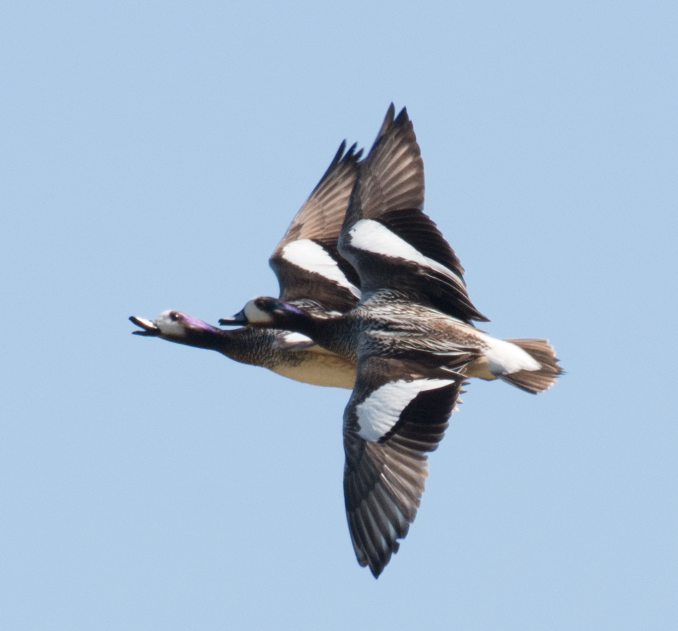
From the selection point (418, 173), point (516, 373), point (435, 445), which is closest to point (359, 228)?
point (418, 173)

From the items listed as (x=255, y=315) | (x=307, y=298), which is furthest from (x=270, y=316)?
(x=307, y=298)

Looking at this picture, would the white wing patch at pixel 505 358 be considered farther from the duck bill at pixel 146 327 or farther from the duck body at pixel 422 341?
the duck bill at pixel 146 327

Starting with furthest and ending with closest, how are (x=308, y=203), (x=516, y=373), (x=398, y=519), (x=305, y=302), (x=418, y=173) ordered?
(x=308, y=203)
(x=305, y=302)
(x=418, y=173)
(x=516, y=373)
(x=398, y=519)

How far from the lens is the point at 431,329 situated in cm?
1091

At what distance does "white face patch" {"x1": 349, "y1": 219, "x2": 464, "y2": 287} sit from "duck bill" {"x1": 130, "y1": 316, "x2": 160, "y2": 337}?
2.10 m

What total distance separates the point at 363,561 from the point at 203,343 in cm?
374

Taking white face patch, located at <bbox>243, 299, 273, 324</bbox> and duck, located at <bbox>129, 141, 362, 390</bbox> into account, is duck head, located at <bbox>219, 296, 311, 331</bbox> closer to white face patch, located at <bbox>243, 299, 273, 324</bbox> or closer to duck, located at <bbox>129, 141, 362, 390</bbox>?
white face patch, located at <bbox>243, 299, 273, 324</bbox>

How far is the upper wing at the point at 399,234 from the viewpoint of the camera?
11422 millimetres

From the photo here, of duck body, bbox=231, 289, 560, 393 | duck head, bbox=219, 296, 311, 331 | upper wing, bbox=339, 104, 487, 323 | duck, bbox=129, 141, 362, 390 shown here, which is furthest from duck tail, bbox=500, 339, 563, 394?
duck head, bbox=219, 296, 311, 331

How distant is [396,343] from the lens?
1073 centimetres

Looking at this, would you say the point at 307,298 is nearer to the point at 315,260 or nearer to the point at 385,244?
the point at 315,260

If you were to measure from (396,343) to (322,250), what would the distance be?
2.77m

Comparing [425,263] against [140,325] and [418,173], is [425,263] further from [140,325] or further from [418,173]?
[140,325]

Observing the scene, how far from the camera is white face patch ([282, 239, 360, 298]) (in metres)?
12.9
